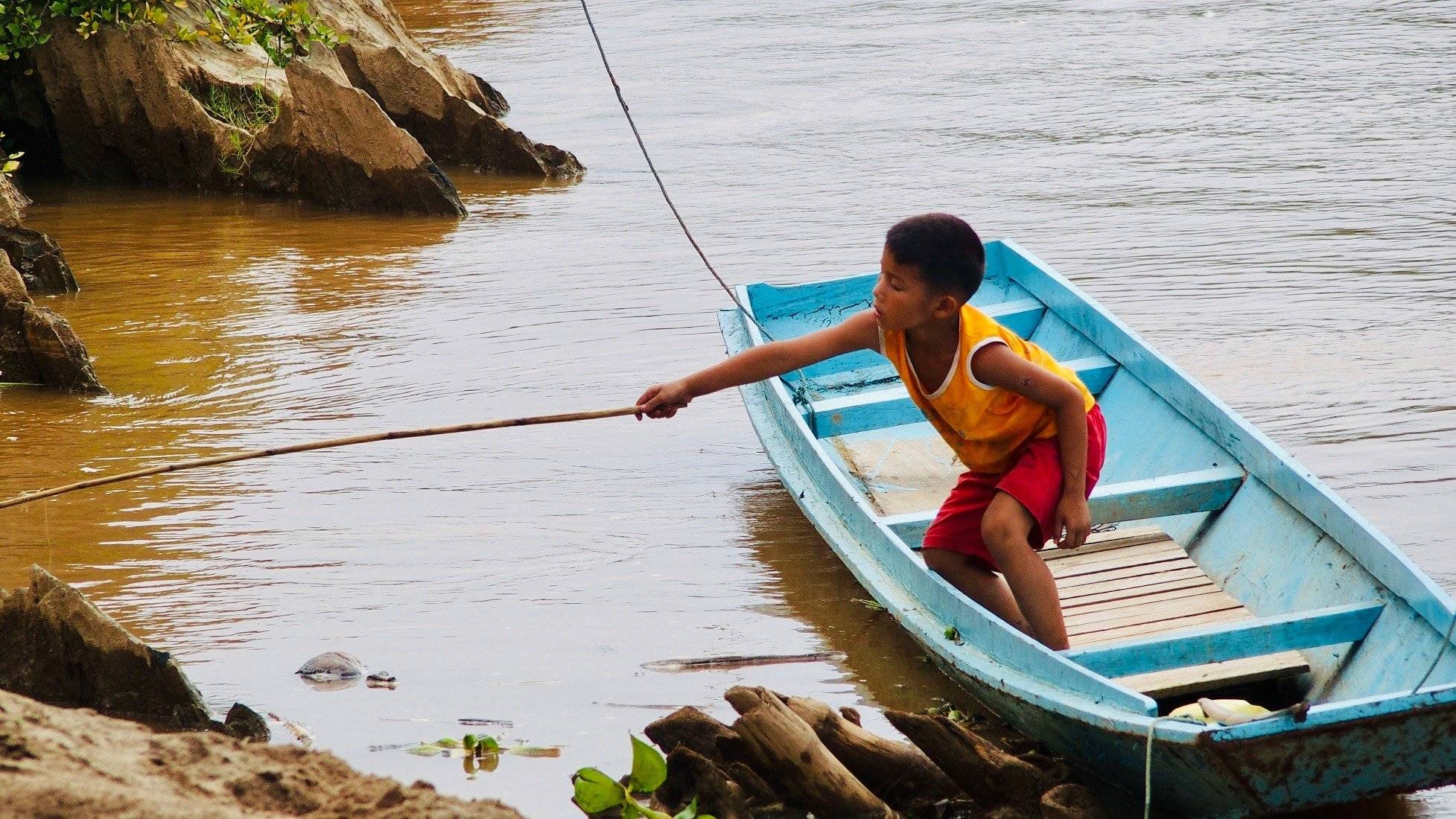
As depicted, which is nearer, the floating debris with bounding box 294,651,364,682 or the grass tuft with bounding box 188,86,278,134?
the floating debris with bounding box 294,651,364,682

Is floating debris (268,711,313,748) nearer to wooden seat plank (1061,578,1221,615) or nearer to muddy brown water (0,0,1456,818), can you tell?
muddy brown water (0,0,1456,818)

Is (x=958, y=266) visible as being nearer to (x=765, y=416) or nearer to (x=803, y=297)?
(x=765, y=416)

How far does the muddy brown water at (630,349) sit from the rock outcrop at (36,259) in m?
0.17

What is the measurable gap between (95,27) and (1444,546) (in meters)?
8.42

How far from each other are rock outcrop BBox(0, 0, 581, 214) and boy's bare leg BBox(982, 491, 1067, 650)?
654 centimetres

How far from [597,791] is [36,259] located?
5.81 m

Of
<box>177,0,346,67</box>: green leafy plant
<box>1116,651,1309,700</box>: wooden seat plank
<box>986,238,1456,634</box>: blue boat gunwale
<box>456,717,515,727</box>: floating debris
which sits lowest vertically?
<box>456,717,515,727</box>: floating debris

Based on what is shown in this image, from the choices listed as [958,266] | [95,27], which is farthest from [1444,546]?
[95,27]

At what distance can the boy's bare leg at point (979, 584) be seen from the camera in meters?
3.64

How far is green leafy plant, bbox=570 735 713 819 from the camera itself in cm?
314

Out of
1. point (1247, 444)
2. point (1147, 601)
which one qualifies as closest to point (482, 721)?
point (1147, 601)

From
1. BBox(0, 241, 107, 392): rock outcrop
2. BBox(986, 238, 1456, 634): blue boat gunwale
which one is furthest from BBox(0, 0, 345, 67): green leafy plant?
BBox(986, 238, 1456, 634): blue boat gunwale

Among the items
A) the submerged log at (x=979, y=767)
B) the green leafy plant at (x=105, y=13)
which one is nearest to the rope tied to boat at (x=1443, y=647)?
the submerged log at (x=979, y=767)

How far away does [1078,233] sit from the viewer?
8.32 m
